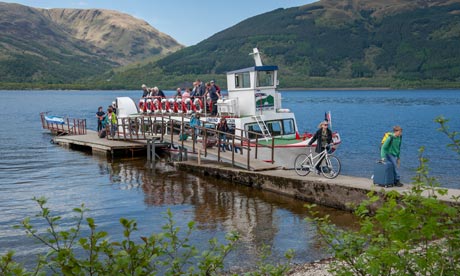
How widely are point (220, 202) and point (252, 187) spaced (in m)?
2.11

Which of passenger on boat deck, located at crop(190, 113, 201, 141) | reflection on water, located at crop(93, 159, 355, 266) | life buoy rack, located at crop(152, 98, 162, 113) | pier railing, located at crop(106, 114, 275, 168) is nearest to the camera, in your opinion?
reflection on water, located at crop(93, 159, 355, 266)

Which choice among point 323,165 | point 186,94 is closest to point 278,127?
point 186,94

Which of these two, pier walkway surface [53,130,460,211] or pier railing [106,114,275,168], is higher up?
pier railing [106,114,275,168]

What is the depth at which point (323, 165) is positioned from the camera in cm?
1770

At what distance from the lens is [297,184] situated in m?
17.2

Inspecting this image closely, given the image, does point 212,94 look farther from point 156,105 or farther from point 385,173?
point 385,173

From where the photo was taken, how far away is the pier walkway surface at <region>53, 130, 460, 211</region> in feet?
49.9

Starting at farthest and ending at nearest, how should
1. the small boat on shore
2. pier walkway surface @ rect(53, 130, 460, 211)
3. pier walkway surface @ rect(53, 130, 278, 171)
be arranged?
the small boat on shore < pier walkway surface @ rect(53, 130, 278, 171) < pier walkway surface @ rect(53, 130, 460, 211)

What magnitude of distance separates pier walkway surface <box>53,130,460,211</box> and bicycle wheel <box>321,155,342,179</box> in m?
0.24

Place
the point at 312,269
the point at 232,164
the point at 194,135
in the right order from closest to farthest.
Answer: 1. the point at 312,269
2. the point at 232,164
3. the point at 194,135

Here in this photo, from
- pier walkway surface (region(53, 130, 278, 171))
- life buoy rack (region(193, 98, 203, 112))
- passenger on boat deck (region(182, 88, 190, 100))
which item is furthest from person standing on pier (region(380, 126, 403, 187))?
passenger on boat deck (region(182, 88, 190, 100))

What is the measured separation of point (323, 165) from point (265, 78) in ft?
25.6

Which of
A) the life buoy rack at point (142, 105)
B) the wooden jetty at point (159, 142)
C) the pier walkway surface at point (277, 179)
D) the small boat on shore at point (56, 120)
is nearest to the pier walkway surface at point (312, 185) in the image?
the pier walkway surface at point (277, 179)

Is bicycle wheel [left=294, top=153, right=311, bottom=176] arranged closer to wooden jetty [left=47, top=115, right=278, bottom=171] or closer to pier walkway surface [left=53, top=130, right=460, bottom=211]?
pier walkway surface [left=53, top=130, right=460, bottom=211]
